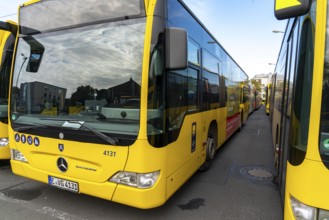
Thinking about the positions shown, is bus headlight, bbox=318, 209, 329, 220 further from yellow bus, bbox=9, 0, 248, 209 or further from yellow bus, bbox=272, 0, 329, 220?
yellow bus, bbox=9, 0, 248, 209

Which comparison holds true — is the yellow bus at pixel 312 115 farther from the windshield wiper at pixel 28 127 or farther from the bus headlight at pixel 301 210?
the windshield wiper at pixel 28 127

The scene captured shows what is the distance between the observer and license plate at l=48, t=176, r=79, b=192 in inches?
128

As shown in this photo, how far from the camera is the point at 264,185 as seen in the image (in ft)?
15.9

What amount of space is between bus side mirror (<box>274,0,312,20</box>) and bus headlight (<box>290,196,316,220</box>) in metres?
1.50

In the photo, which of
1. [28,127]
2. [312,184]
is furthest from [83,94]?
[312,184]

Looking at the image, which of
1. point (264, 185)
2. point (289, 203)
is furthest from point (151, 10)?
point (264, 185)

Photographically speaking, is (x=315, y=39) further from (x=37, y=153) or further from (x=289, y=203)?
(x=37, y=153)

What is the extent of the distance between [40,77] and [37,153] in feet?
3.62

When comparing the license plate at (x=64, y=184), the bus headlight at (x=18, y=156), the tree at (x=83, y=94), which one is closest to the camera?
the tree at (x=83, y=94)

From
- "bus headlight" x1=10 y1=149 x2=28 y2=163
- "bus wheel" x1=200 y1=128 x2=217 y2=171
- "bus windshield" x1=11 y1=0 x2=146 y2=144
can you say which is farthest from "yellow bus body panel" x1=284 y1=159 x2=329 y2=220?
"bus headlight" x1=10 y1=149 x2=28 y2=163

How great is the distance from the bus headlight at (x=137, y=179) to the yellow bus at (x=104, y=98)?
0.04 feet

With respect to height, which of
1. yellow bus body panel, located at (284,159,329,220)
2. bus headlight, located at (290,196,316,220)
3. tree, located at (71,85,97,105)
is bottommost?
bus headlight, located at (290,196,316,220)

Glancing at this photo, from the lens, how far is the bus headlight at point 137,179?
9.44ft

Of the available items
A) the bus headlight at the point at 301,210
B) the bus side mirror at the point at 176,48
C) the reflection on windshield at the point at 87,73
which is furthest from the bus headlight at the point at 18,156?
the bus headlight at the point at 301,210
